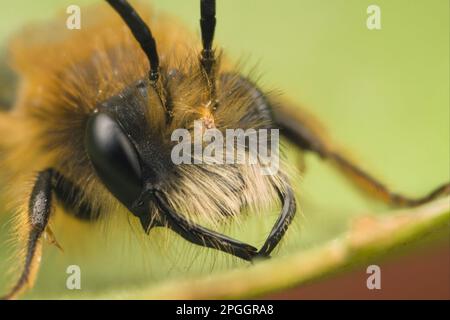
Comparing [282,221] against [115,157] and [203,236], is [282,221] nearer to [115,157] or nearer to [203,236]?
[203,236]

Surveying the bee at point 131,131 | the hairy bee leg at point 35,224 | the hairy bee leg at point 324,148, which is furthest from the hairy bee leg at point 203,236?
the hairy bee leg at point 324,148

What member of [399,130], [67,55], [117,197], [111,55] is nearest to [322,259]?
[117,197]

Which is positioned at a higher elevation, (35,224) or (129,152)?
(129,152)

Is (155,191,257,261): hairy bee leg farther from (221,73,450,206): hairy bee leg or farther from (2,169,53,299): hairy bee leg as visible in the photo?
(221,73,450,206): hairy bee leg

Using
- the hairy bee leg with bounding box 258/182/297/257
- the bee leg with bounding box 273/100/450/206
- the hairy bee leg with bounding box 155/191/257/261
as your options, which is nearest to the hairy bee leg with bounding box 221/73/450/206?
the bee leg with bounding box 273/100/450/206

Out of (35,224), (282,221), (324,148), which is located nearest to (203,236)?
(282,221)

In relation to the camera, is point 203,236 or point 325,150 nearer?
point 203,236
